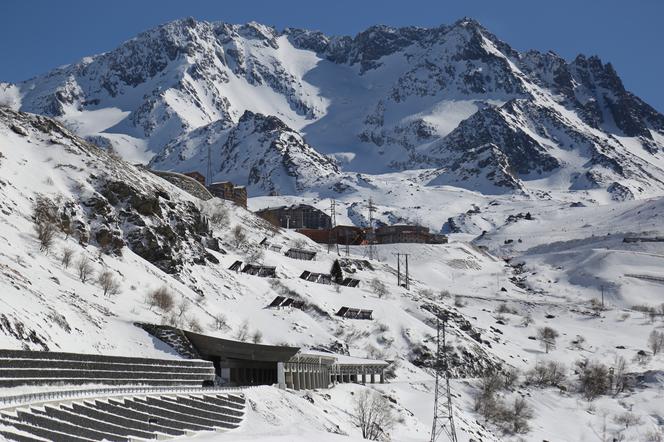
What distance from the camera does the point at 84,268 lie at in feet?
240

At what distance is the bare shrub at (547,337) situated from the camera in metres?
116

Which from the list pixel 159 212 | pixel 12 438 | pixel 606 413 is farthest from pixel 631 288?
pixel 12 438

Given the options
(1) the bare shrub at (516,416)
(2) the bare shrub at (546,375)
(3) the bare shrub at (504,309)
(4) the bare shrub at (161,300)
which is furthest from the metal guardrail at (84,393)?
(3) the bare shrub at (504,309)

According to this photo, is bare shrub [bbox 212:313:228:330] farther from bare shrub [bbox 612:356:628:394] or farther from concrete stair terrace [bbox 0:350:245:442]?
bare shrub [bbox 612:356:628:394]

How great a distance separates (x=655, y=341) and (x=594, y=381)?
84.9 ft

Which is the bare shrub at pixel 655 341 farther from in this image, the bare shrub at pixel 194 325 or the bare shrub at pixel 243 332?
the bare shrub at pixel 194 325

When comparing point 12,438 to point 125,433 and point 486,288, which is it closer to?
point 125,433

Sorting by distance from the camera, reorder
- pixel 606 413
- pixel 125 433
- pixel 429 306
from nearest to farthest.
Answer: pixel 125 433, pixel 606 413, pixel 429 306

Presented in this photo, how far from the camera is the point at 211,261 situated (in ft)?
330

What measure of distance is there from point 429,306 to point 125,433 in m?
75.6

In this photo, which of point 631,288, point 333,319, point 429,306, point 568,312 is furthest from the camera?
point 631,288

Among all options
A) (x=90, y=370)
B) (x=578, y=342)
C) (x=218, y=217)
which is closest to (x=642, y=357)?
(x=578, y=342)

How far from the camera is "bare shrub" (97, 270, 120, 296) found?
72.7m

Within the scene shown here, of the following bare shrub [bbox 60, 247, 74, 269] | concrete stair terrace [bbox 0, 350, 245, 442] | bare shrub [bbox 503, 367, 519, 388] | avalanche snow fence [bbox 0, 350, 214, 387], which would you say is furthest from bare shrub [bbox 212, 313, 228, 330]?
bare shrub [bbox 503, 367, 519, 388]
